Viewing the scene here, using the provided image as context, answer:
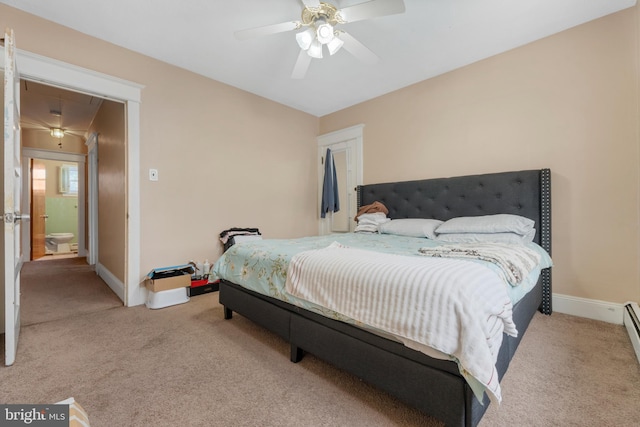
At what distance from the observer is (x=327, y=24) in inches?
75.4

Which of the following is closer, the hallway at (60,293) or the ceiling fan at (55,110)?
the hallway at (60,293)

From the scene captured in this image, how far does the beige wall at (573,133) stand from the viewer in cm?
206

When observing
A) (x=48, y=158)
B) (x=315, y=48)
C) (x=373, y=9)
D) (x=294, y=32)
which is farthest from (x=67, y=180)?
(x=373, y=9)

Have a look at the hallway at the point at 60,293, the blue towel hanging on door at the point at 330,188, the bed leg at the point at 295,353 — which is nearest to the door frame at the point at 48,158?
the hallway at the point at 60,293

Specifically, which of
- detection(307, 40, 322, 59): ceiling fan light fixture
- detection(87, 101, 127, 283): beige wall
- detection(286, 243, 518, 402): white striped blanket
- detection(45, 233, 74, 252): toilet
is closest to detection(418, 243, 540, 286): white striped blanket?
detection(286, 243, 518, 402): white striped blanket

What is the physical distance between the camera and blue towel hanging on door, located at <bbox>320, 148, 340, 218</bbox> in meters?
4.12

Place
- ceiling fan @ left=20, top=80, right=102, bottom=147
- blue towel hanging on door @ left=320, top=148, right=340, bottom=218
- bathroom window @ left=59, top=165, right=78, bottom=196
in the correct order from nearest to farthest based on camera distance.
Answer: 1. ceiling fan @ left=20, top=80, right=102, bottom=147
2. blue towel hanging on door @ left=320, top=148, right=340, bottom=218
3. bathroom window @ left=59, top=165, right=78, bottom=196

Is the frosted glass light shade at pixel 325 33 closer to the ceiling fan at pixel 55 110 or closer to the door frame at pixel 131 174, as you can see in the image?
the door frame at pixel 131 174

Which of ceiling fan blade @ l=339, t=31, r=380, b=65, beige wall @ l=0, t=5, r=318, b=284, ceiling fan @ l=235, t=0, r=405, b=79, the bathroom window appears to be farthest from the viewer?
the bathroom window

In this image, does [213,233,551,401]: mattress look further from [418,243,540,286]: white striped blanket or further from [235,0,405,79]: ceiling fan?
[235,0,405,79]: ceiling fan

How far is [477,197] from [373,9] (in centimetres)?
195

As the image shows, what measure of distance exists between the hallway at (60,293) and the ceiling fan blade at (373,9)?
3.26 m
